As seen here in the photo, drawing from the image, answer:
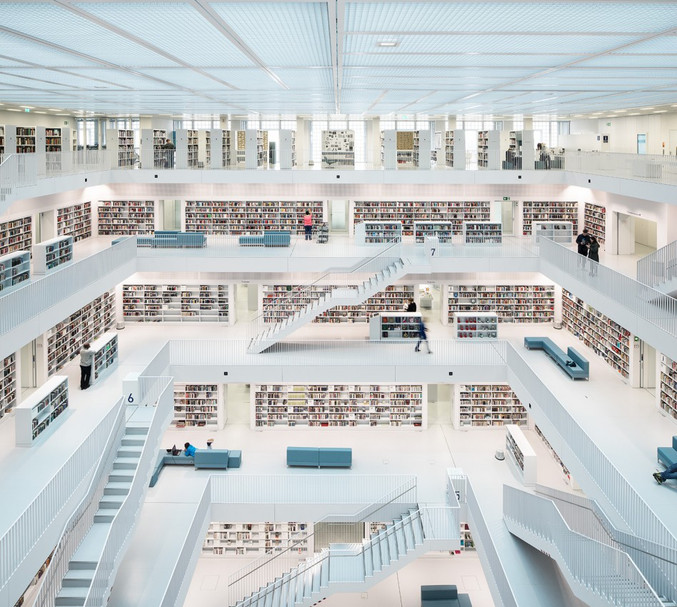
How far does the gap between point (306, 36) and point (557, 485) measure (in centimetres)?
1214

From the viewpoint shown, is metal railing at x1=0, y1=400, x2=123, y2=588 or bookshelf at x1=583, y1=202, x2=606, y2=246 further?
bookshelf at x1=583, y1=202, x2=606, y2=246

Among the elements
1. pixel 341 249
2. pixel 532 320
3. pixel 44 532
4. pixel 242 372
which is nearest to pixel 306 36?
pixel 44 532


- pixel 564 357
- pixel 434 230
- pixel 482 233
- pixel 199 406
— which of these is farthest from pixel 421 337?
pixel 199 406

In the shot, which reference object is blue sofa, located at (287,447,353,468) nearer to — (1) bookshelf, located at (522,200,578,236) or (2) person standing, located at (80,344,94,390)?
(2) person standing, located at (80,344,94,390)

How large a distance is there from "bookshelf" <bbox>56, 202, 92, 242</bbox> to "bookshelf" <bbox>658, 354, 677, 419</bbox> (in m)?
15.5

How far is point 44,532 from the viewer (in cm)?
998

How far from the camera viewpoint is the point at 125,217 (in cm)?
2444

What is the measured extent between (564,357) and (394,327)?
183 inches

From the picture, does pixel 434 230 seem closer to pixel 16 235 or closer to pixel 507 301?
pixel 507 301

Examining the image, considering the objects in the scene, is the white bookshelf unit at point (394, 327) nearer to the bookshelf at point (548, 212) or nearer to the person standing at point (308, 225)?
the person standing at point (308, 225)

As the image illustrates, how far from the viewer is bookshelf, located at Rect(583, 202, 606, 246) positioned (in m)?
22.1

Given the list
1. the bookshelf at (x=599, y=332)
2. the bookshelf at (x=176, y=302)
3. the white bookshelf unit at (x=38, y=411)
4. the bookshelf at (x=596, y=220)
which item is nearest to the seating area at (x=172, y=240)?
the bookshelf at (x=176, y=302)

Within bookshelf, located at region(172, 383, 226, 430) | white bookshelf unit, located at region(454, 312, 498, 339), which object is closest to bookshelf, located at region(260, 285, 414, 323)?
white bookshelf unit, located at region(454, 312, 498, 339)

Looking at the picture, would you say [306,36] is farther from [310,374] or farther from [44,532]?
[310,374]
